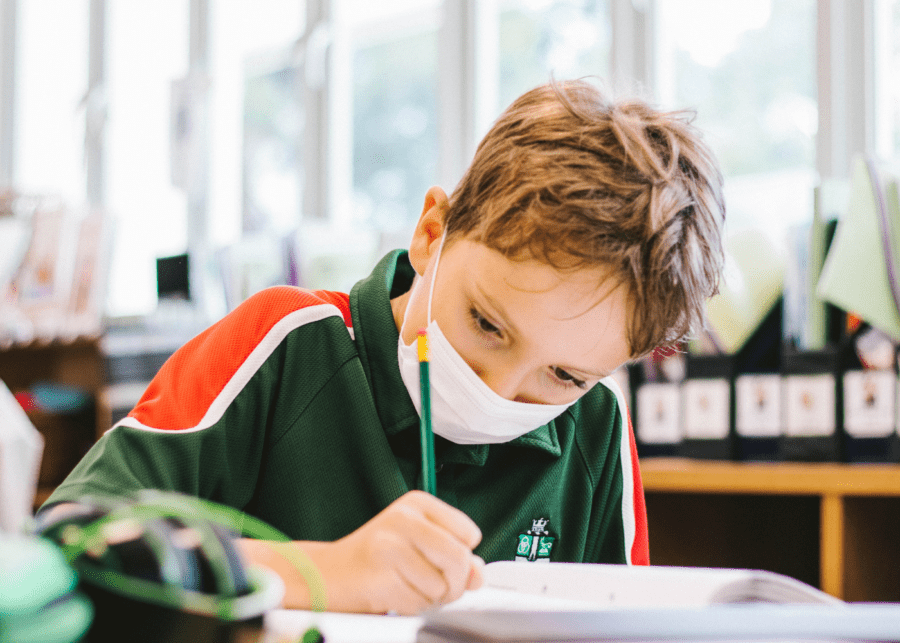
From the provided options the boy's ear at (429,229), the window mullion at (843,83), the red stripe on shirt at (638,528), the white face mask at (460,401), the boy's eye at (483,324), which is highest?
the window mullion at (843,83)

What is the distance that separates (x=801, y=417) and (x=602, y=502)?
→ 552 mm

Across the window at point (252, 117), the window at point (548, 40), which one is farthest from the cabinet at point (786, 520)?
the window at point (252, 117)

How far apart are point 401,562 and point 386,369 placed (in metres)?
0.32

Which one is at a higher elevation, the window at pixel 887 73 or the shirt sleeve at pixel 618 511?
the window at pixel 887 73

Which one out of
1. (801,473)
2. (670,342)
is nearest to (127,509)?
(670,342)

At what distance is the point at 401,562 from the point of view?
0.51 m

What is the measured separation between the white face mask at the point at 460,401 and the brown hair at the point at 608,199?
0.09 m

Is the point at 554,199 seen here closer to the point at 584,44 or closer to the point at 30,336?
the point at 584,44

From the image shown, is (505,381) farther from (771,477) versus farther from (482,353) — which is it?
(771,477)

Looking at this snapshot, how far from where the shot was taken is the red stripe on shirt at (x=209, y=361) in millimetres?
721

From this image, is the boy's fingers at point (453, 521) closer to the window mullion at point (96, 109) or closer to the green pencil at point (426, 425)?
the green pencil at point (426, 425)

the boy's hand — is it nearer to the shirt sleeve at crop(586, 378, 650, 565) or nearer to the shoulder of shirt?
the shoulder of shirt

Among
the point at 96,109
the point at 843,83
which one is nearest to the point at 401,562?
the point at 843,83

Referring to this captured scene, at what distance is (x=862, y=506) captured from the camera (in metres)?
1.26
